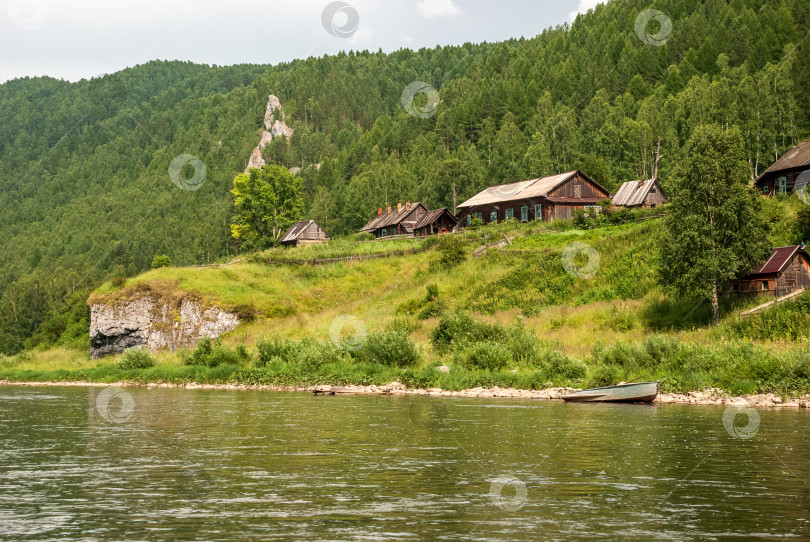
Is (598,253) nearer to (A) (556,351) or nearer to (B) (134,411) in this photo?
(A) (556,351)

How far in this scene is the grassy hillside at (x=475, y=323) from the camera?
46.7 m

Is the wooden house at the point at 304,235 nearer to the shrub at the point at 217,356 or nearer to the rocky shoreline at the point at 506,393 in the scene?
the shrub at the point at 217,356

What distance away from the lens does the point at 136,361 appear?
7000 cm

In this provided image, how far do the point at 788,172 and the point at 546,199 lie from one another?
2954 cm

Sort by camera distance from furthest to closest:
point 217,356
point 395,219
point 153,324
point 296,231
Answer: point 395,219 < point 296,231 < point 153,324 < point 217,356

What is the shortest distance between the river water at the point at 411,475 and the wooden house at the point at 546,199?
193ft

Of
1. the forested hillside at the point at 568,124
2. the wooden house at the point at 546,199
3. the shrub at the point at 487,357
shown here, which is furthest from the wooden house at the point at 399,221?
the shrub at the point at 487,357

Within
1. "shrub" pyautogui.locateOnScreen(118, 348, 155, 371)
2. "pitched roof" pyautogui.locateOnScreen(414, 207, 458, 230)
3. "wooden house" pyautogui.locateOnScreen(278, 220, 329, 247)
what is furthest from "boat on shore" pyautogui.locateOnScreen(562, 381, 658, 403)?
"wooden house" pyautogui.locateOnScreen(278, 220, 329, 247)

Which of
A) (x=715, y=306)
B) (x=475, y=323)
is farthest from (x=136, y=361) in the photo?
(x=715, y=306)

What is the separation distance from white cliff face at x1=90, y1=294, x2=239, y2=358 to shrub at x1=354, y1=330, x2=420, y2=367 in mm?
28283

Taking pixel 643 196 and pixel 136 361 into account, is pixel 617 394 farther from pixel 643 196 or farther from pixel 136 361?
pixel 643 196

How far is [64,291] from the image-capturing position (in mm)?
156625

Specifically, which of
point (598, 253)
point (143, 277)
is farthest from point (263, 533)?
point (143, 277)

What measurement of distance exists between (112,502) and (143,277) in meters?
71.0
